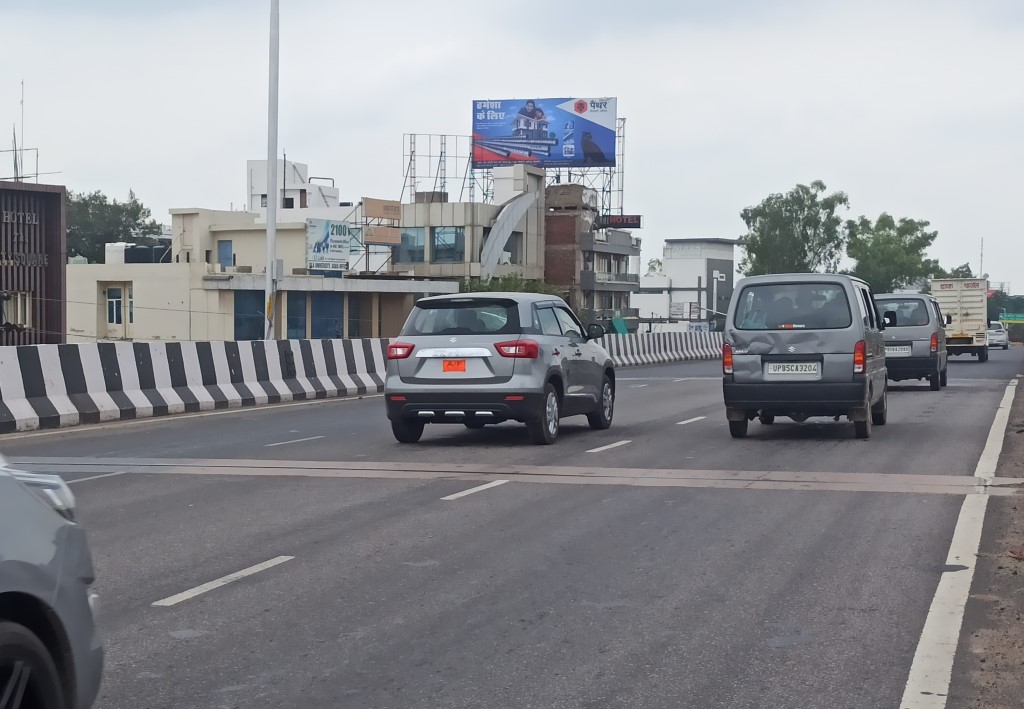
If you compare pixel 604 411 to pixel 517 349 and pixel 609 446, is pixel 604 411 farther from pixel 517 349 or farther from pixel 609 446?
pixel 517 349

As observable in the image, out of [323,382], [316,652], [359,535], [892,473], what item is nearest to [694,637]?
[316,652]

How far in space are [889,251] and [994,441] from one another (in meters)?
143

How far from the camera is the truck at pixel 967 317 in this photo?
160ft

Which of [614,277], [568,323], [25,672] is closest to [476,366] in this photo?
[568,323]

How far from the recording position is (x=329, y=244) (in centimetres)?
7219

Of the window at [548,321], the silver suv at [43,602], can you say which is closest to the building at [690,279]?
the window at [548,321]

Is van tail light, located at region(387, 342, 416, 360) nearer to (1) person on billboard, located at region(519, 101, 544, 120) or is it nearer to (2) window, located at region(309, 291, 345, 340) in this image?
(2) window, located at region(309, 291, 345, 340)

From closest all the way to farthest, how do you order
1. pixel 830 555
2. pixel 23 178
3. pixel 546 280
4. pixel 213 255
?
1. pixel 830 555
2. pixel 23 178
3. pixel 213 255
4. pixel 546 280

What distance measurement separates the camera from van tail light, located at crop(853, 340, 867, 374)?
15380 mm

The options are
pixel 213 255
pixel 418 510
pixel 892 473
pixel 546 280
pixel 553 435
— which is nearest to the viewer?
pixel 418 510

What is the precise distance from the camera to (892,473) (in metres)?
12.5

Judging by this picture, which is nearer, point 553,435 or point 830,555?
point 830,555

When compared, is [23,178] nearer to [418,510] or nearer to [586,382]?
[586,382]

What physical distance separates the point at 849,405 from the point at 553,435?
3444 millimetres
